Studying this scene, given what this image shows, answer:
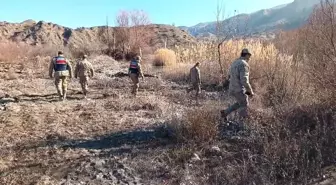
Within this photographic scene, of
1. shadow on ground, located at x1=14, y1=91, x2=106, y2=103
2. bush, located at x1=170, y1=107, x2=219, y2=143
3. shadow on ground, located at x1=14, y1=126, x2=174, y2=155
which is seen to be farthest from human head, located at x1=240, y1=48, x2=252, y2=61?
shadow on ground, located at x1=14, y1=91, x2=106, y2=103

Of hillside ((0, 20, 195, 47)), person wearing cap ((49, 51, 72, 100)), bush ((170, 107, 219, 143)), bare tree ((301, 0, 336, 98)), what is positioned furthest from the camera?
hillside ((0, 20, 195, 47))

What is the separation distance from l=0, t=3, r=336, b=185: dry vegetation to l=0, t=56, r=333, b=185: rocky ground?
2cm

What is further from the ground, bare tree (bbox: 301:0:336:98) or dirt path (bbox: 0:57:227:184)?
bare tree (bbox: 301:0:336:98)

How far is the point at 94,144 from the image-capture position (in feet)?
25.1

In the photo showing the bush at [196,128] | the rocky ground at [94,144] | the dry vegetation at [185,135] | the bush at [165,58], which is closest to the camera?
the dry vegetation at [185,135]

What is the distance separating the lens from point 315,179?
209 inches

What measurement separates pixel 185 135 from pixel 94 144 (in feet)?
5.87

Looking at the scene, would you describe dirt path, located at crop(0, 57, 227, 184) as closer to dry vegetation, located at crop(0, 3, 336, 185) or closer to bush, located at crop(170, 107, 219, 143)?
dry vegetation, located at crop(0, 3, 336, 185)

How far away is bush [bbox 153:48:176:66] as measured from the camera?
2327cm

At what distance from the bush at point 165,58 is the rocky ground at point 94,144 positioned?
10565 millimetres

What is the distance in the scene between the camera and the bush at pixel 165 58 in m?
23.3

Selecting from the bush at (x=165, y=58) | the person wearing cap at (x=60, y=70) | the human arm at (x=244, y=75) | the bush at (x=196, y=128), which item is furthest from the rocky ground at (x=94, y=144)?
the bush at (x=165, y=58)

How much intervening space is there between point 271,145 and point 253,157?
0.35m

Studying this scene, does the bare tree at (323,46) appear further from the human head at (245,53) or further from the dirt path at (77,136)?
the dirt path at (77,136)
